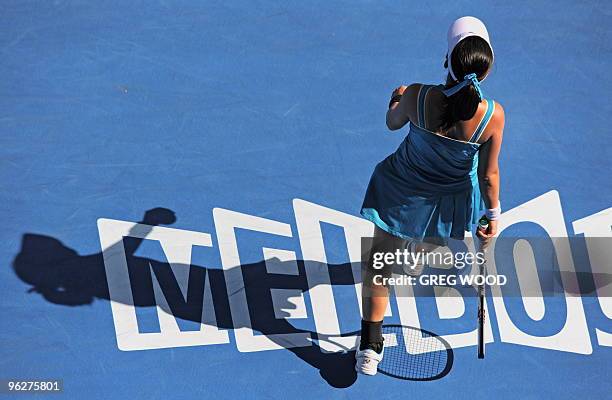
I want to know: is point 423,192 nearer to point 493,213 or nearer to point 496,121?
point 493,213

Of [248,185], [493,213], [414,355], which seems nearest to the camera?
[493,213]

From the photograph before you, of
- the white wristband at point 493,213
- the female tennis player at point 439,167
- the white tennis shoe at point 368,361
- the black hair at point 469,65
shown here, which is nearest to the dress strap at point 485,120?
the female tennis player at point 439,167

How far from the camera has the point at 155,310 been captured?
4648mm

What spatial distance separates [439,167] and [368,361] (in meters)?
1.25

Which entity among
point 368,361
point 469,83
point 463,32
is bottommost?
point 368,361

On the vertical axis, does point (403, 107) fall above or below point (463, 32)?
below

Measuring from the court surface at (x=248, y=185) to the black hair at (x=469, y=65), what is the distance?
173cm

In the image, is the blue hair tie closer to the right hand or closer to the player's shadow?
the right hand

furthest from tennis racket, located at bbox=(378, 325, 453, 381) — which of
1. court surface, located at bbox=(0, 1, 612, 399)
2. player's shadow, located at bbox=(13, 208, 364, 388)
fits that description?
player's shadow, located at bbox=(13, 208, 364, 388)

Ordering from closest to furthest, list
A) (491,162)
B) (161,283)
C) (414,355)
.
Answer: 1. (491,162)
2. (414,355)
3. (161,283)

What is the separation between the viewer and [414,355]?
4.48m

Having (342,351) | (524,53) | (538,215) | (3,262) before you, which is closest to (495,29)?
(524,53)

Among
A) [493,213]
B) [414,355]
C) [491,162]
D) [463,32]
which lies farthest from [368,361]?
[463,32]

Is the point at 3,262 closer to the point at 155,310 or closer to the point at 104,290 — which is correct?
the point at 104,290
